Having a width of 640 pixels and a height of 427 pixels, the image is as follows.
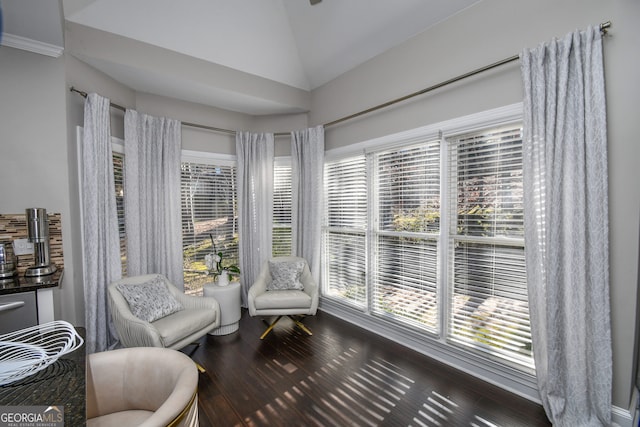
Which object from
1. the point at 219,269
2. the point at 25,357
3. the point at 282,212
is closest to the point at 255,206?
the point at 282,212

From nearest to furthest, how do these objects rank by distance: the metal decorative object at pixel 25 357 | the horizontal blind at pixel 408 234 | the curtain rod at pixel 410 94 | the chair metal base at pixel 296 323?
the metal decorative object at pixel 25 357 → the curtain rod at pixel 410 94 → the horizontal blind at pixel 408 234 → the chair metal base at pixel 296 323

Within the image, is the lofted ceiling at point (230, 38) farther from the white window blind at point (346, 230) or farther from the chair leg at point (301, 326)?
the chair leg at point (301, 326)

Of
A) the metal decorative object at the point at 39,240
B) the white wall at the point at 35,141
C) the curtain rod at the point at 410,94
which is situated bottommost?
the metal decorative object at the point at 39,240

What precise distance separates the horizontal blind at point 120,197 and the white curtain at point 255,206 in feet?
4.51

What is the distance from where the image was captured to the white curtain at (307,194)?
3.84m

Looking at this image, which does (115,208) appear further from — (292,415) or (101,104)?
(292,415)

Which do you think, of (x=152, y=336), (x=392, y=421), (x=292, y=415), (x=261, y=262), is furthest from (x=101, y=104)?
(x=392, y=421)

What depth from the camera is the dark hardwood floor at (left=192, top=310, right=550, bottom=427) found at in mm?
2067

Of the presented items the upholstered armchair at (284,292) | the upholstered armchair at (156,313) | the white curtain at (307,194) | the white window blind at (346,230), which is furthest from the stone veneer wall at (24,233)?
the white window blind at (346,230)

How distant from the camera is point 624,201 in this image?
1.83 m

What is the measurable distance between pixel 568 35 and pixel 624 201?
3.76 ft

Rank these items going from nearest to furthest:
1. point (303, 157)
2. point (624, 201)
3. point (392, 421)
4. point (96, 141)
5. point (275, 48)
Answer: point (624, 201) → point (392, 421) → point (96, 141) → point (275, 48) → point (303, 157)

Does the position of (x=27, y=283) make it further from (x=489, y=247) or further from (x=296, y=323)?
(x=489, y=247)

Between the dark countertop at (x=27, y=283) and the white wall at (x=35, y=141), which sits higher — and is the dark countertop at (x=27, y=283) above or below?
below
